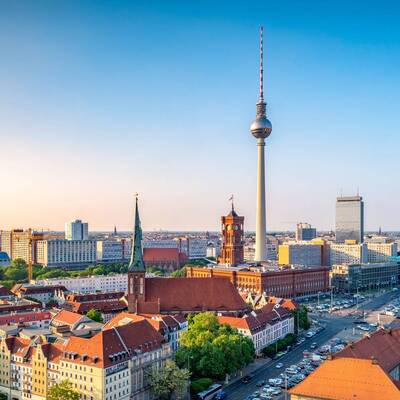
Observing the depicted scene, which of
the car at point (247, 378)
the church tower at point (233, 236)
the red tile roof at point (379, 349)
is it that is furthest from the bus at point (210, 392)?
the church tower at point (233, 236)

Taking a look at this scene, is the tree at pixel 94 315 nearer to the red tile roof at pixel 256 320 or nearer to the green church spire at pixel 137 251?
the green church spire at pixel 137 251

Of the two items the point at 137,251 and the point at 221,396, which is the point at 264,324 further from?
the point at 221,396

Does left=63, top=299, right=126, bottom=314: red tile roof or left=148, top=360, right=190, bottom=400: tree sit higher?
left=63, top=299, right=126, bottom=314: red tile roof

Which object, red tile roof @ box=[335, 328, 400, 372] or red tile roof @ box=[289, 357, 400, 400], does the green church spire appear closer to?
red tile roof @ box=[335, 328, 400, 372]

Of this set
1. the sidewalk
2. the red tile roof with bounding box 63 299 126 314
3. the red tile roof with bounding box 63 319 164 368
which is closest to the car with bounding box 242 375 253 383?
the sidewalk

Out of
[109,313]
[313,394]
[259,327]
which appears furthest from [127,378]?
[109,313]

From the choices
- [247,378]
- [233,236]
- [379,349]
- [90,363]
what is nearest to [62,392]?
[90,363]
